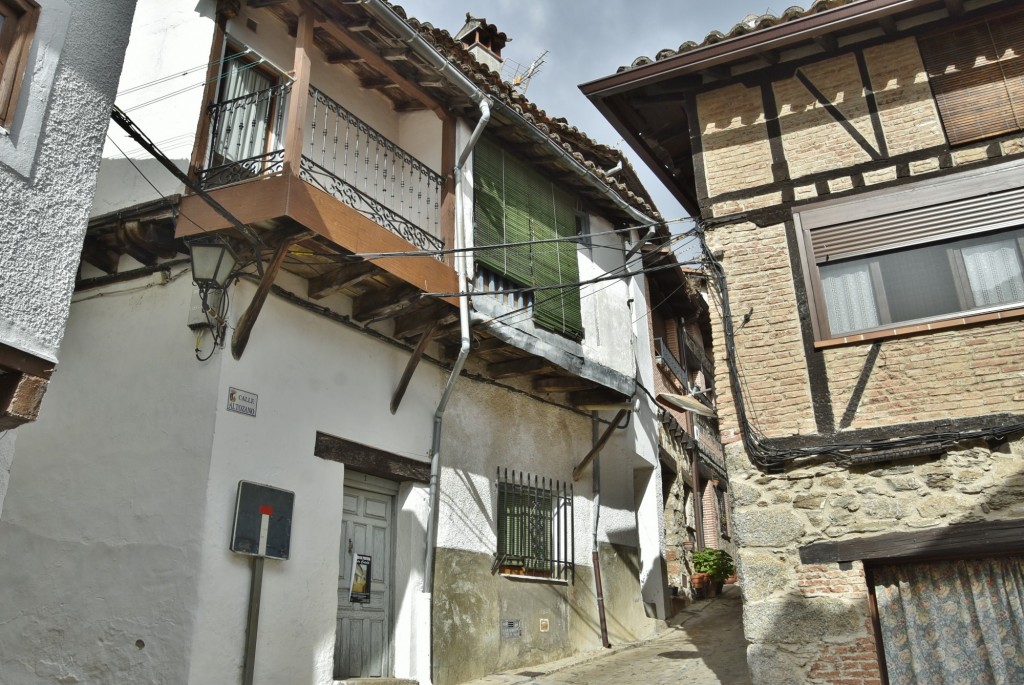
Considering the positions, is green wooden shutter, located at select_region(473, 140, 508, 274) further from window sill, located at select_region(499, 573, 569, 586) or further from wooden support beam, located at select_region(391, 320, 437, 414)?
window sill, located at select_region(499, 573, 569, 586)

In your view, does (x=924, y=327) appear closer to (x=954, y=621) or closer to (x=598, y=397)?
(x=954, y=621)

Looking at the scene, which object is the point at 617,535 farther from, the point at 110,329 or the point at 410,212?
the point at 110,329

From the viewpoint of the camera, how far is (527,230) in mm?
11156

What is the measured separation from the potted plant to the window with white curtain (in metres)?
7.72

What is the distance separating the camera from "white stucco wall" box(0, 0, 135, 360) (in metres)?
4.66

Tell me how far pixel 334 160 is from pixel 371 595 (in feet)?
14.7

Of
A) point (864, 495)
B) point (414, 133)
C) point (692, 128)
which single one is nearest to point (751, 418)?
point (864, 495)

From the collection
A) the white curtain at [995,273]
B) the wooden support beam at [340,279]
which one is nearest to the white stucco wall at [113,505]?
the wooden support beam at [340,279]

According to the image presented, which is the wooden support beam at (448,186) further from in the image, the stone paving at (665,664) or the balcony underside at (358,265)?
the stone paving at (665,664)

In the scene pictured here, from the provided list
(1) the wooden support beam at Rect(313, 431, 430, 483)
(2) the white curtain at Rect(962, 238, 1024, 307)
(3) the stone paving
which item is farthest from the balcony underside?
(2) the white curtain at Rect(962, 238, 1024, 307)

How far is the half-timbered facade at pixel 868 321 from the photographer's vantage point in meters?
6.59

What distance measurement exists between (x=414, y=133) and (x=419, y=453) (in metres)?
3.97

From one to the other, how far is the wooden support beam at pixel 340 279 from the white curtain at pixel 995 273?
17.0 feet

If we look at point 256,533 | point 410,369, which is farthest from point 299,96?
point 256,533
